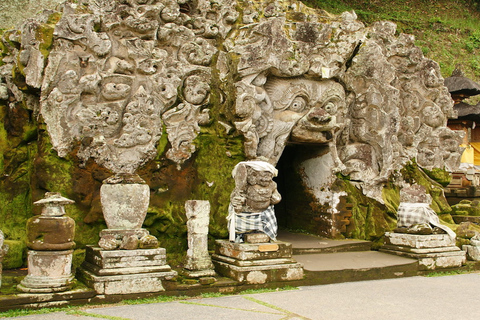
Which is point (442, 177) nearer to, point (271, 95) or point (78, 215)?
point (271, 95)

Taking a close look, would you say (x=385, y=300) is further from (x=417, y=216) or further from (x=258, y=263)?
(x=417, y=216)

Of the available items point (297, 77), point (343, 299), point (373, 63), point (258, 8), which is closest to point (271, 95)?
point (297, 77)

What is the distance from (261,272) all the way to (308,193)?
355cm

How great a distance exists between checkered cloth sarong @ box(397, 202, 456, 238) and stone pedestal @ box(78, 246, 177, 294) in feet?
13.1

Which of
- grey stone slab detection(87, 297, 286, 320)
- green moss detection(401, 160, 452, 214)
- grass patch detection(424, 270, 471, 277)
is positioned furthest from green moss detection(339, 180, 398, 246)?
grey stone slab detection(87, 297, 286, 320)

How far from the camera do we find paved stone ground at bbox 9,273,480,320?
15.3 ft

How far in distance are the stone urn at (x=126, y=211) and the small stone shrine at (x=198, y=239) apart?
47 cm

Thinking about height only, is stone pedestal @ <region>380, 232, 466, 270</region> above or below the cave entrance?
below

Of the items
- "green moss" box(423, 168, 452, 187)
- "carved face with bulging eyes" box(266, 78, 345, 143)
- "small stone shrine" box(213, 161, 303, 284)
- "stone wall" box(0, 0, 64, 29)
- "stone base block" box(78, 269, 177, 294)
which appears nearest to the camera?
"stone base block" box(78, 269, 177, 294)

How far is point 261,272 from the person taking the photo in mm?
5863

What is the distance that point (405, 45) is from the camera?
10.3 metres

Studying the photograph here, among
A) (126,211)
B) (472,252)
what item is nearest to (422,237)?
(472,252)

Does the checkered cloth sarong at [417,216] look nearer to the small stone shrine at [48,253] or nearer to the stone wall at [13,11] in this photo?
the small stone shrine at [48,253]

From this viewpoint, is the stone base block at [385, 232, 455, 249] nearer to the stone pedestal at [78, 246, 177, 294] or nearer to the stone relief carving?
the stone relief carving
